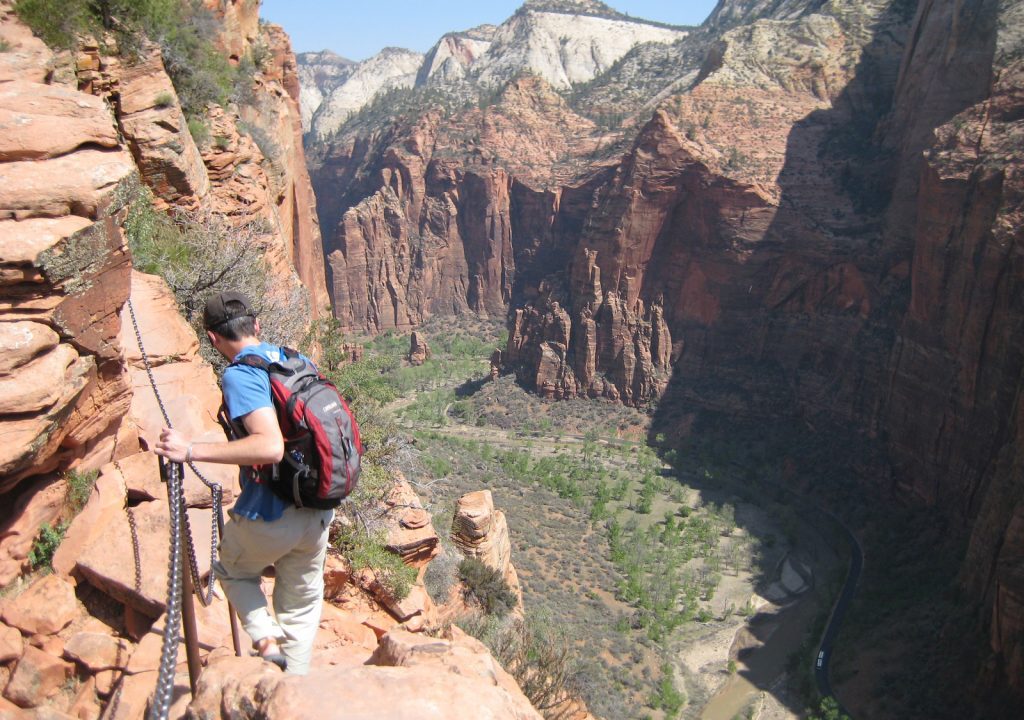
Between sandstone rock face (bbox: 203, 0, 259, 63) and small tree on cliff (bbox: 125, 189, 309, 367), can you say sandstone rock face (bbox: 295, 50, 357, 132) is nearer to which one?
sandstone rock face (bbox: 203, 0, 259, 63)

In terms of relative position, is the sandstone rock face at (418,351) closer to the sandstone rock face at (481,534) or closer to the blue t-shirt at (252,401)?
the sandstone rock face at (481,534)

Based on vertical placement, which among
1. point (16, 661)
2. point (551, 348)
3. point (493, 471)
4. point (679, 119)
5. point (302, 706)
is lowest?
point (493, 471)

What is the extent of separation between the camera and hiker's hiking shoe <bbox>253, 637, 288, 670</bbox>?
4062 millimetres

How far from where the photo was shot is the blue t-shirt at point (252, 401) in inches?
145

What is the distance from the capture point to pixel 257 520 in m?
3.96

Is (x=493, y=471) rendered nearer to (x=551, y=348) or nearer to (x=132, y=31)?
(x=551, y=348)

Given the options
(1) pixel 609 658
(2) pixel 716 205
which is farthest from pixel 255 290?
(2) pixel 716 205

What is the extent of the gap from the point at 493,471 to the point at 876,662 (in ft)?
61.4

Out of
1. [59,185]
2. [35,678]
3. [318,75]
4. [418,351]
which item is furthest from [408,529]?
[318,75]

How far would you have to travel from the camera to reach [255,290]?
10273 millimetres

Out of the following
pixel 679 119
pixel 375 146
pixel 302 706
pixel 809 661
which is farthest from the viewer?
pixel 375 146

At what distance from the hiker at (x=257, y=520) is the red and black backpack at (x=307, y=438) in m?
0.06

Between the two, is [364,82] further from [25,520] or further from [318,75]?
[25,520]

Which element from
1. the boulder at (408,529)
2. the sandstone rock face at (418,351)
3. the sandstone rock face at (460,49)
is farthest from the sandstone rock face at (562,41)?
the boulder at (408,529)
